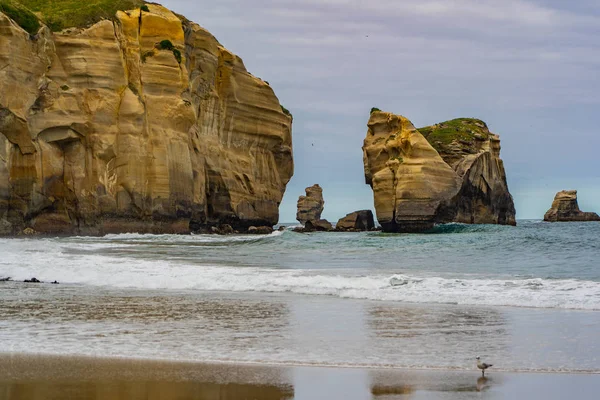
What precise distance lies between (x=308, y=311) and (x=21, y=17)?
38795 mm

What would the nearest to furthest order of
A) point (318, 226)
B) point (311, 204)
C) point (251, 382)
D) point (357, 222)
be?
point (251, 382) → point (357, 222) → point (318, 226) → point (311, 204)

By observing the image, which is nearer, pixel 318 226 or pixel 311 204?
pixel 318 226

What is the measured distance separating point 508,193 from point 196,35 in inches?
1435

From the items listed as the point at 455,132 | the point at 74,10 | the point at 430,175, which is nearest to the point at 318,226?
the point at 455,132

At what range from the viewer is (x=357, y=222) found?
80.2 metres

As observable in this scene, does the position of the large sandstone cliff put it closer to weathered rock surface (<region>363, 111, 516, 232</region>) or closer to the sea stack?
weathered rock surface (<region>363, 111, 516, 232</region>)

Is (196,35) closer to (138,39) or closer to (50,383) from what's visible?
(138,39)

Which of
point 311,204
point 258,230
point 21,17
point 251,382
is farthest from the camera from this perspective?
point 311,204

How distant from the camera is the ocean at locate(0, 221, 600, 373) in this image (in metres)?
11.0

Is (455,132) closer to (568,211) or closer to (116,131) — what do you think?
(116,131)

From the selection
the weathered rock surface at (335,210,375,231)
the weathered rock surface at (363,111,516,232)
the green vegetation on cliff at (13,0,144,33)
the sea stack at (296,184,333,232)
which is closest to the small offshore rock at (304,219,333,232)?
the weathered rock surface at (335,210,375,231)

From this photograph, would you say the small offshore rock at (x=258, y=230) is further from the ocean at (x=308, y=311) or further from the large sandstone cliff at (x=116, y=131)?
the ocean at (x=308, y=311)

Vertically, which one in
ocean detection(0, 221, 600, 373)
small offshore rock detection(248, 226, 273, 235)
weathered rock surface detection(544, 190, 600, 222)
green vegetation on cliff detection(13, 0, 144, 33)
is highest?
green vegetation on cliff detection(13, 0, 144, 33)

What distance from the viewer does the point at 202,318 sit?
14375 millimetres
